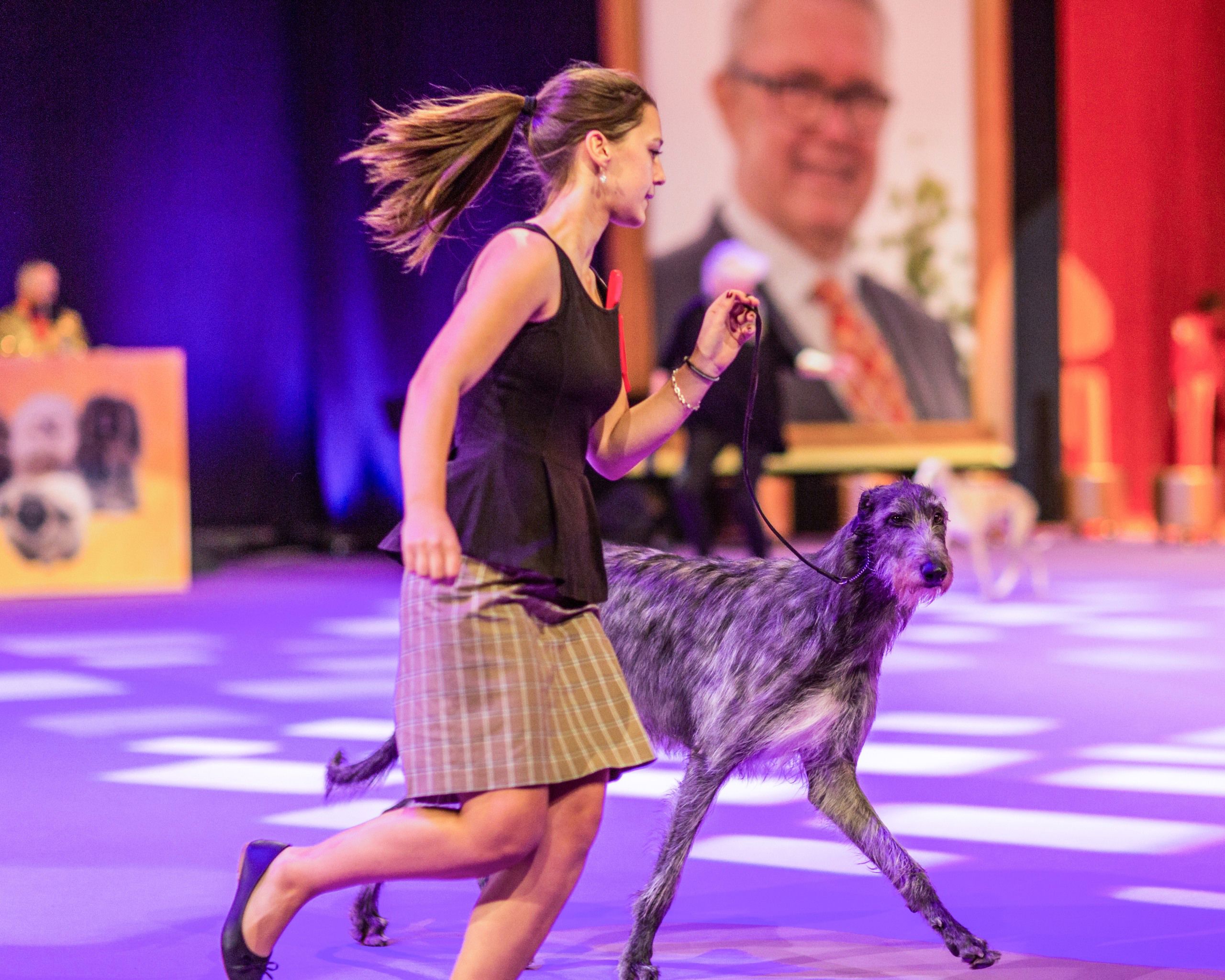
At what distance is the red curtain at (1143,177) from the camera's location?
13938mm

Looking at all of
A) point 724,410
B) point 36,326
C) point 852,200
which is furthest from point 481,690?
point 852,200

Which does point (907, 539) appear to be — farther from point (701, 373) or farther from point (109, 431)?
point (109, 431)

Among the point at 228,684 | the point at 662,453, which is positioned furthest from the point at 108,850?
the point at 662,453

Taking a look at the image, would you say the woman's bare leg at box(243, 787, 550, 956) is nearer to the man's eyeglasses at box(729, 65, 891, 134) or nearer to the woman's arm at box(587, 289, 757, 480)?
the woman's arm at box(587, 289, 757, 480)

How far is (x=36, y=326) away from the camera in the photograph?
9852 mm

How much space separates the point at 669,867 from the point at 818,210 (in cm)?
1095

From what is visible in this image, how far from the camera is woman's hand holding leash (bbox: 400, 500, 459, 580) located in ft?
6.60

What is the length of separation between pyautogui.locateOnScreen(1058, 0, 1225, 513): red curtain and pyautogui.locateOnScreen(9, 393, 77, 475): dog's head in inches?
364

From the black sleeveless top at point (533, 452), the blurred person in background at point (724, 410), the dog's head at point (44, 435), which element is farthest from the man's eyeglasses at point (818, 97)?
the black sleeveless top at point (533, 452)

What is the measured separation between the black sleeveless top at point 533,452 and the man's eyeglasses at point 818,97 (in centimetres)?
1114

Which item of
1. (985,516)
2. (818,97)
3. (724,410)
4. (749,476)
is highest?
(818,97)

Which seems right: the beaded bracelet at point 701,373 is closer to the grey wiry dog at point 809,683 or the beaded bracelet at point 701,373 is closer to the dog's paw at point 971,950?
the grey wiry dog at point 809,683

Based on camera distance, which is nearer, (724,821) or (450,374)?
(450,374)

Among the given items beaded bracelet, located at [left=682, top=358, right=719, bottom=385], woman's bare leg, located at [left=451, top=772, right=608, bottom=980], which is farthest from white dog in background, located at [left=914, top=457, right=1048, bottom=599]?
woman's bare leg, located at [left=451, top=772, right=608, bottom=980]
